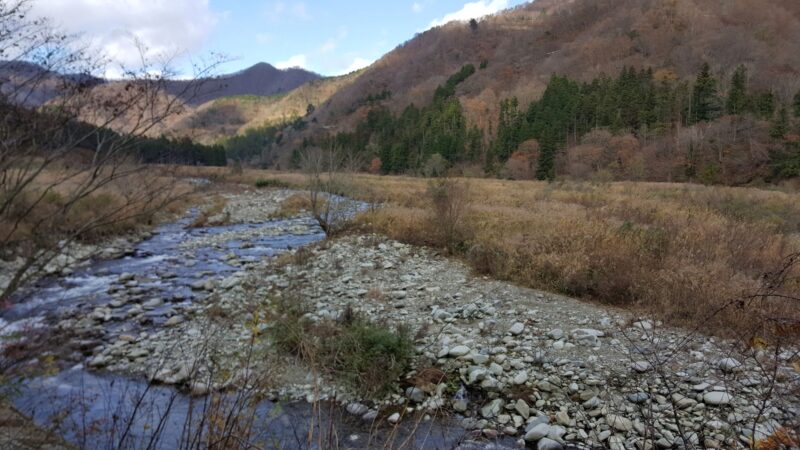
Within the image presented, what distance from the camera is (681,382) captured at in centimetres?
563

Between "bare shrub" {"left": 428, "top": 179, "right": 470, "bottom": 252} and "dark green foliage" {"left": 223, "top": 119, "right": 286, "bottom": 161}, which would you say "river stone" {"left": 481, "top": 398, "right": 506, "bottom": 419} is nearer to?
"bare shrub" {"left": 428, "top": 179, "right": 470, "bottom": 252}

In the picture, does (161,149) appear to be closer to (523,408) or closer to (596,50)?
(523,408)

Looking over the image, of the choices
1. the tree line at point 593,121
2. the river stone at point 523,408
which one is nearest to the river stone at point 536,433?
the river stone at point 523,408

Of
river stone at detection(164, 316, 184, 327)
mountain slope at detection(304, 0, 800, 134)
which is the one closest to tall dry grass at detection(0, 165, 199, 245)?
river stone at detection(164, 316, 184, 327)

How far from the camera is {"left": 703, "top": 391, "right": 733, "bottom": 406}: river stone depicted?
509 cm

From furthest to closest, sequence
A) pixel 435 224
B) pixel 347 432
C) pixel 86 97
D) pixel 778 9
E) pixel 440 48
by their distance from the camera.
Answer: pixel 440 48 < pixel 778 9 < pixel 435 224 < pixel 347 432 < pixel 86 97

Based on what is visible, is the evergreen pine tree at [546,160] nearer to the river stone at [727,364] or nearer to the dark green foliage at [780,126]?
the dark green foliage at [780,126]

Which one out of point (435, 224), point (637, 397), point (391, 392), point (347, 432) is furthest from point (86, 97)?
point (435, 224)

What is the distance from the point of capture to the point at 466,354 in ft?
21.6

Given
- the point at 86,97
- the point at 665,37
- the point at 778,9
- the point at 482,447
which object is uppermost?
the point at 778,9

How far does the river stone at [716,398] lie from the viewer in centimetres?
509

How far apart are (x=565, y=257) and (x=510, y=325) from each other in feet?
8.67

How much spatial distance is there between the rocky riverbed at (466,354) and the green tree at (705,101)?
50.8 meters

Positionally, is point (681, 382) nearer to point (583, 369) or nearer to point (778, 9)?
point (583, 369)
